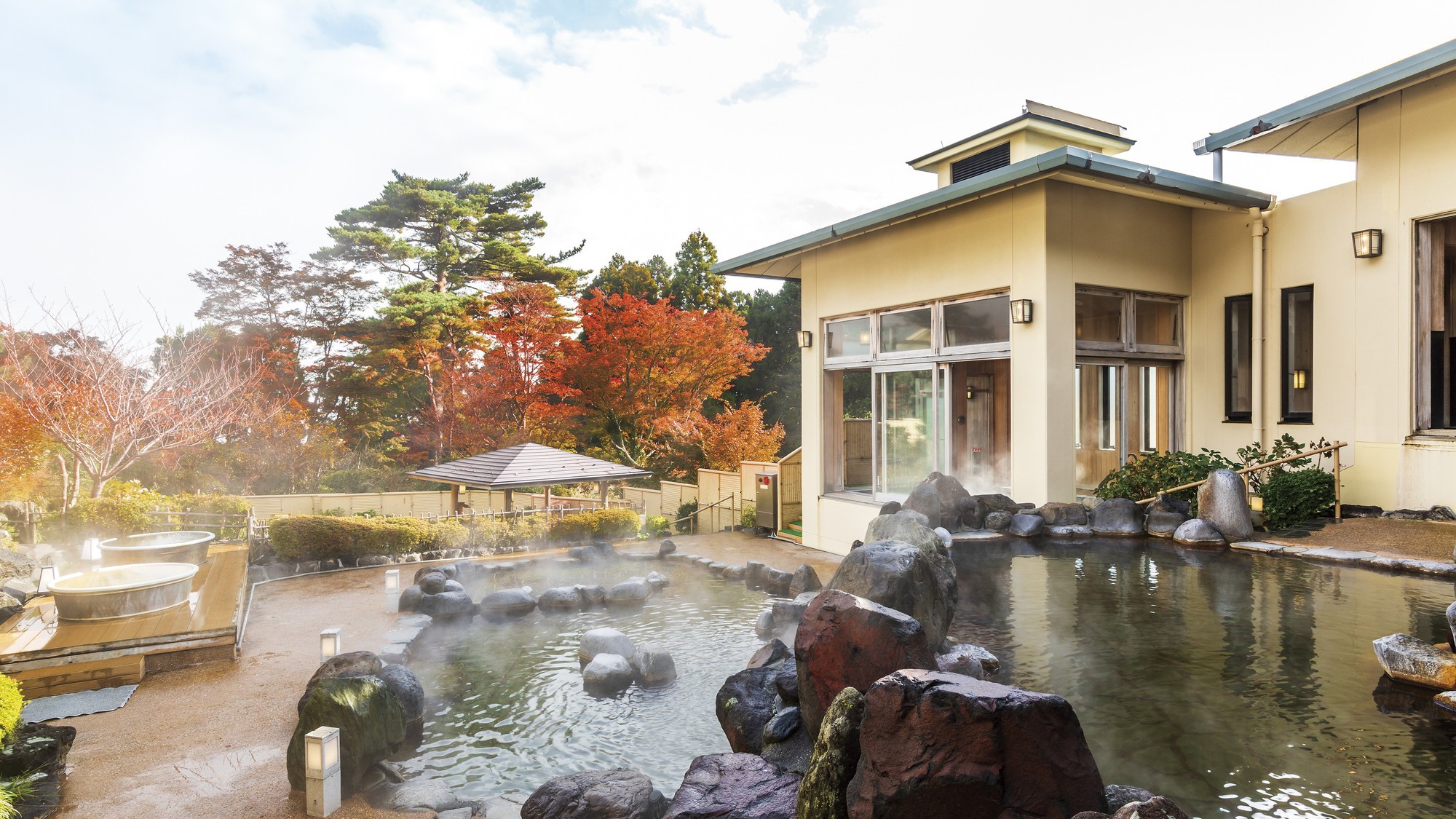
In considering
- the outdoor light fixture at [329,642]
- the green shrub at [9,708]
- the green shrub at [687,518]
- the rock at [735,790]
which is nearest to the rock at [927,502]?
the rock at [735,790]

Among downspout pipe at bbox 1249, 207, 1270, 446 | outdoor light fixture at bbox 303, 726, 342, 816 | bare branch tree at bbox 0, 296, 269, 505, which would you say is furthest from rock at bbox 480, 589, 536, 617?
bare branch tree at bbox 0, 296, 269, 505

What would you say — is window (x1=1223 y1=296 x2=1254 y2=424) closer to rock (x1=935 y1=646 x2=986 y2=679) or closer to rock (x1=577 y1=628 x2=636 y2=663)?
rock (x1=935 y1=646 x2=986 y2=679)

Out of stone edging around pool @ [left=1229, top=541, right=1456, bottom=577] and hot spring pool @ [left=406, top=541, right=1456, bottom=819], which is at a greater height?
stone edging around pool @ [left=1229, top=541, right=1456, bottom=577]

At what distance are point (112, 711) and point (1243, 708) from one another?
691cm

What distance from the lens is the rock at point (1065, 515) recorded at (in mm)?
7621

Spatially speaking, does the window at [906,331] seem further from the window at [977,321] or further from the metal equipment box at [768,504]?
the metal equipment box at [768,504]

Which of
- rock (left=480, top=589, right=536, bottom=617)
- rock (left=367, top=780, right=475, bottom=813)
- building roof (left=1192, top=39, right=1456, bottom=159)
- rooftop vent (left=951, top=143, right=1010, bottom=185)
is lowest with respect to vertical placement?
rock (left=480, top=589, right=536, bottom=617)

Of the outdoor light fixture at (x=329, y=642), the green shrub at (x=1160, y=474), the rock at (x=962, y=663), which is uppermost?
the green shrub at (x=1160, y=474)

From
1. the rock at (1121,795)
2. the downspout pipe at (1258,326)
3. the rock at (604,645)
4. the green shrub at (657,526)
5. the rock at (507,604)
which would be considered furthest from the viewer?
the green shrub at (657,526)

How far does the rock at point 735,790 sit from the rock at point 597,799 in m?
0.26

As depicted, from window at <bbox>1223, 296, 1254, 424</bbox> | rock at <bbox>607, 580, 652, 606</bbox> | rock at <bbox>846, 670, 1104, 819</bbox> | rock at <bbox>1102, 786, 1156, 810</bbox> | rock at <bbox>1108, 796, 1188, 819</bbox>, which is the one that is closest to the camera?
rock at <bbox>1108, 796, 1188, 819</bbox>

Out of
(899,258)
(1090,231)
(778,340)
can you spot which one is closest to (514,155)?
(778,340)

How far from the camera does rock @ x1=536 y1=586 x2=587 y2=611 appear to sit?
25.7ft

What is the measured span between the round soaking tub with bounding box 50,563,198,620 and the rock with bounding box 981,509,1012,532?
8.03m
